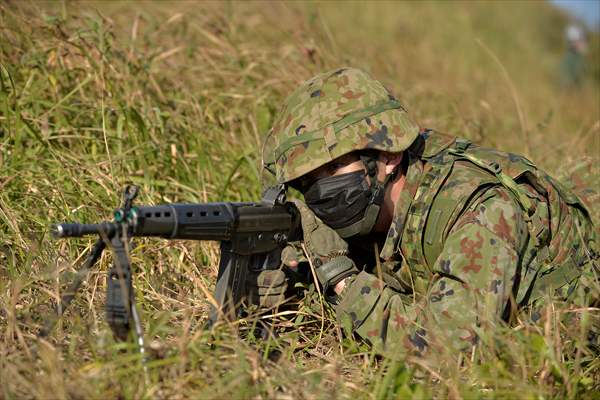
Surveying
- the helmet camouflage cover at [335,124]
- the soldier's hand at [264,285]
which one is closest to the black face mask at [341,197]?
the helmet camouflage cover at [335,124]

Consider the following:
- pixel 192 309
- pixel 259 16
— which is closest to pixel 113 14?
pixel 259 16

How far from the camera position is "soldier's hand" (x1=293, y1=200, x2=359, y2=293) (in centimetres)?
354

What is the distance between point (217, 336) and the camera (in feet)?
10.0

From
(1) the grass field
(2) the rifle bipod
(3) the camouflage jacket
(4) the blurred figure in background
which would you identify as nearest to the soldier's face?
(3) the camouflage jacket

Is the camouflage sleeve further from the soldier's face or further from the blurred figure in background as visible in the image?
the blurred figure in background

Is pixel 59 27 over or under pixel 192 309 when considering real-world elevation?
over

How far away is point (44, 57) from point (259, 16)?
8.80 feet

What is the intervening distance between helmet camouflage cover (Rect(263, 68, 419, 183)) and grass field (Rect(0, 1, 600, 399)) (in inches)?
19.9

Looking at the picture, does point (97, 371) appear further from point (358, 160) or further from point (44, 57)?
point (44, 57)

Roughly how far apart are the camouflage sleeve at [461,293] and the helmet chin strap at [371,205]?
0.98 feet

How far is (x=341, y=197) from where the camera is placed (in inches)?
136

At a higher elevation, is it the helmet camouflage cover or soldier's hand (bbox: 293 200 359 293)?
the helmet camouflage cover

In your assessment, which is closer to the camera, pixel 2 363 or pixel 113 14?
pixel 2 363

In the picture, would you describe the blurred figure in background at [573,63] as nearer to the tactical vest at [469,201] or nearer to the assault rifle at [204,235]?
the tactical vest at [469,201]
